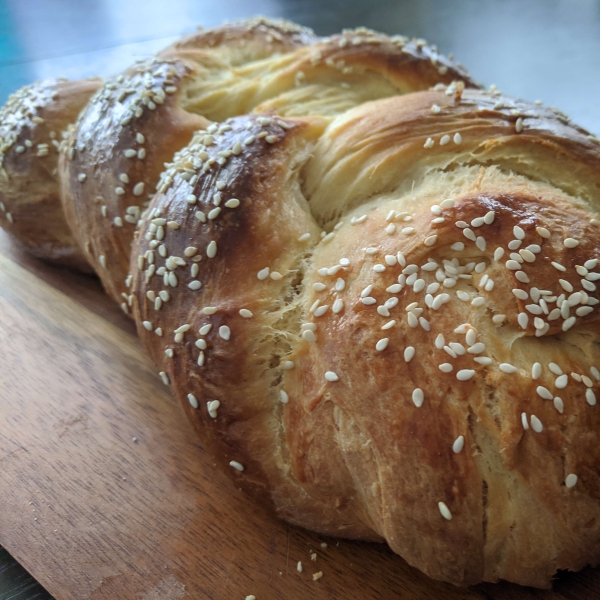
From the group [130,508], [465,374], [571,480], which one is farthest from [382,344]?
[130,508]

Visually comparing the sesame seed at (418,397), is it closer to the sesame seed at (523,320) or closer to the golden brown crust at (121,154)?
the sesame seed at (523,320)

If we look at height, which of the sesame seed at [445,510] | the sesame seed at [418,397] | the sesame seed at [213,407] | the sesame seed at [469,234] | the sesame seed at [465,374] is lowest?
the sesame seed at [445,510]

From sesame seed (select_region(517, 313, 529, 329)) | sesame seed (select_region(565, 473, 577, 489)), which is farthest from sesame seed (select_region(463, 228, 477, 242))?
sesame seed (select_region(565, 473, 577, 489))

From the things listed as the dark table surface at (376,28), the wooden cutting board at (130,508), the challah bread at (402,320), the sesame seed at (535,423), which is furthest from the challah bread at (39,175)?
the sesame seed at (535,423)

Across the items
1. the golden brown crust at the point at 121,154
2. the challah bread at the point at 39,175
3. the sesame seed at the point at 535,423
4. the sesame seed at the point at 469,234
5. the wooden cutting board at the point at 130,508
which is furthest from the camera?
the challah bread at the point at 39,175

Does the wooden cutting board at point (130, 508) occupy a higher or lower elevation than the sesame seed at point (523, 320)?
lower

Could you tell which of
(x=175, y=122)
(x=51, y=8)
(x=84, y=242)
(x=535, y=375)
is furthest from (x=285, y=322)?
(x=51, y=8)

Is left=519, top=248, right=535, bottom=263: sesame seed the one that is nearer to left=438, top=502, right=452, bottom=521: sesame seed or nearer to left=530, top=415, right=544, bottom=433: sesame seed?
left=530, top=415, right=544, bottom=433: sesame seed
